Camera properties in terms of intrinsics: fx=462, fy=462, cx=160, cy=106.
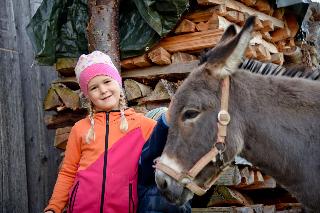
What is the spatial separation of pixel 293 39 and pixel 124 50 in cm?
300

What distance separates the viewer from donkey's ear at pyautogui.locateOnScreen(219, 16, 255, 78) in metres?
2.43

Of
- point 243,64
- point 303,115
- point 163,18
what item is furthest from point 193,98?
point 163,18

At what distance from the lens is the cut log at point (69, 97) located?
17.0ft

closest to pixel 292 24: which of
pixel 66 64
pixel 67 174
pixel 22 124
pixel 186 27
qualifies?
pixel 186 27

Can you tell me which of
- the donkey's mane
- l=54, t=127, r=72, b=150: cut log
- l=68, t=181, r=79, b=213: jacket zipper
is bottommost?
l=54, t=127, r=72, b=150: cut log

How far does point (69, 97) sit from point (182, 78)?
134cm

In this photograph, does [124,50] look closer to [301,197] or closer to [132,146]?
[132,146]

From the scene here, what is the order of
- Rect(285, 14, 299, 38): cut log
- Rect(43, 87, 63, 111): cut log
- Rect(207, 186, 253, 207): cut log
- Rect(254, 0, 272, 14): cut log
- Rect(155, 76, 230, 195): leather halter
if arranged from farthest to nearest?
Rect(285, 14, 299, 38): cut log, Rect(254, 0, 272, 14): cut log, Rect(43, 87, 63, 111): cut log, Rect(207, 186, 253, 207): cut log, Rect(155, 76, 230, 195): leather halter

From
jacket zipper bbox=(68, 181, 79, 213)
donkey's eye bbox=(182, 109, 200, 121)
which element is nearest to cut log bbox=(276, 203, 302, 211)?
jacket zipper bbox=(68, 181, 79, 213)

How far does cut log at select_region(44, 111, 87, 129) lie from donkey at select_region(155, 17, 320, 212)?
2.87 metres

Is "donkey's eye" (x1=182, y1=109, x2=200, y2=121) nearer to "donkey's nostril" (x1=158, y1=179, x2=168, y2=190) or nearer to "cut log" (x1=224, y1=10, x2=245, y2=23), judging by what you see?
Answer: "donkey's nostril" (x1=158, y1=179, x2=168, y2=190)

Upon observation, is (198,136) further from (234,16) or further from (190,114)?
(234,16)

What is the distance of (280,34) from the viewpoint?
20.7 ft

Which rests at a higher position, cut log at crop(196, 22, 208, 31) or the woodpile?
cut log at crop(196, 22, 208, 31)
